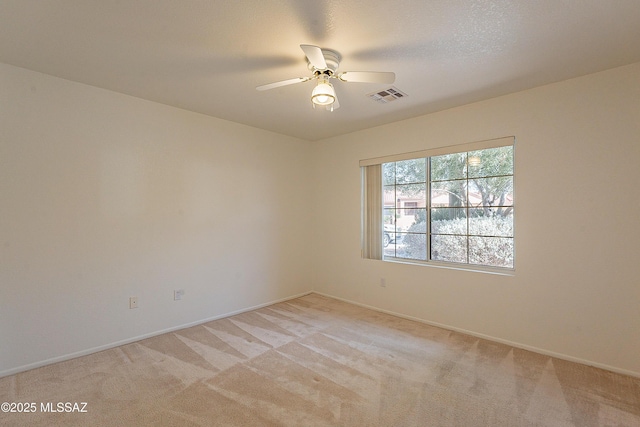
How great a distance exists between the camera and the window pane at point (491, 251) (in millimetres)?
3102

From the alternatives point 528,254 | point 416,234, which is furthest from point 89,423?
point 528,254

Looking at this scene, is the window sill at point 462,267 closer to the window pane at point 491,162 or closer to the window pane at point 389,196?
the window pane at point 389,196

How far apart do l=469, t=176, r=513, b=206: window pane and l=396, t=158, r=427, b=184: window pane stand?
0.62m

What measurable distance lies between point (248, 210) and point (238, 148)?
87cm

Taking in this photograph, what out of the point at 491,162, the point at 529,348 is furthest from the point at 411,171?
the point at 529,348

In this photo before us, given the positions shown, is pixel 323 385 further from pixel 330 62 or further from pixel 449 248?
pixel 330 62

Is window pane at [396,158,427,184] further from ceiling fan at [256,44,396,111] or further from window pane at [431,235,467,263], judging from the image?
ceiling fan at [256,44,396,111]

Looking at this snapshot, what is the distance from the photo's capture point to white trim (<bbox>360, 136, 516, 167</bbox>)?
3027 millimetres

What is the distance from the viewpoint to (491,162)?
3.22 metres

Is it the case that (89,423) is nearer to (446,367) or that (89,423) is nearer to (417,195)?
(446,367)

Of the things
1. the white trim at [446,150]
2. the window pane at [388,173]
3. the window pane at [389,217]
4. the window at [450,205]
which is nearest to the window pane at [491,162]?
the window at [450,205]

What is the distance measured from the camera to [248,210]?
4.10 m

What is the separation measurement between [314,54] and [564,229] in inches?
108

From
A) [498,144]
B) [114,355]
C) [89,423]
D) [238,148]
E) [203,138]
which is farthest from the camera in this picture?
[238,148]
